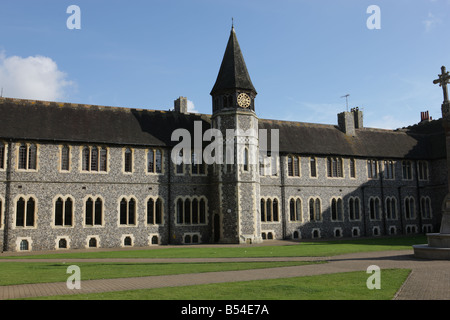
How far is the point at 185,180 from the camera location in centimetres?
3331

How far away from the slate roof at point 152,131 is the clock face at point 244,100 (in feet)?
13.7

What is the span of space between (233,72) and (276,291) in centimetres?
2536

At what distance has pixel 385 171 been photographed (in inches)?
1636

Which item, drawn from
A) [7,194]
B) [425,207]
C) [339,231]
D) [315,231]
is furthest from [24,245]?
[425,207]

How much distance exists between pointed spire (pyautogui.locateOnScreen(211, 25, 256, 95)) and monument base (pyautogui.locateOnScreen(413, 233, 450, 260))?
18629 millimetres

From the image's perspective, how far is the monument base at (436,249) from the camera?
18047mm

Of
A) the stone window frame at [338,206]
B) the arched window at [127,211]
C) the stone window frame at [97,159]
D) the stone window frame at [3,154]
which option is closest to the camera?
the stone window frame at [3,154]

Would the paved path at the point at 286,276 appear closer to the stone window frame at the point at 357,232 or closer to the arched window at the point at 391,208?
the stone window frame at the point at 357,232

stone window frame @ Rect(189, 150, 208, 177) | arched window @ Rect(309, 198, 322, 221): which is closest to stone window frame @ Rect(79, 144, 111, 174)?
stone window frame @ Rect(189, 150, 208, 177)

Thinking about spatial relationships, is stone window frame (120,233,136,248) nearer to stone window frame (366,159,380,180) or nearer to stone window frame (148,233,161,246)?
stone window frame (148,233,161,246)

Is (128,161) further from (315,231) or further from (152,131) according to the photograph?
(315,231)

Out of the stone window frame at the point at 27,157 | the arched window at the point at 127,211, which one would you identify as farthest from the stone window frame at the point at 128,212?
the stone window frame at the point at 27,157

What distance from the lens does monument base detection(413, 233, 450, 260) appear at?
59.2ft
